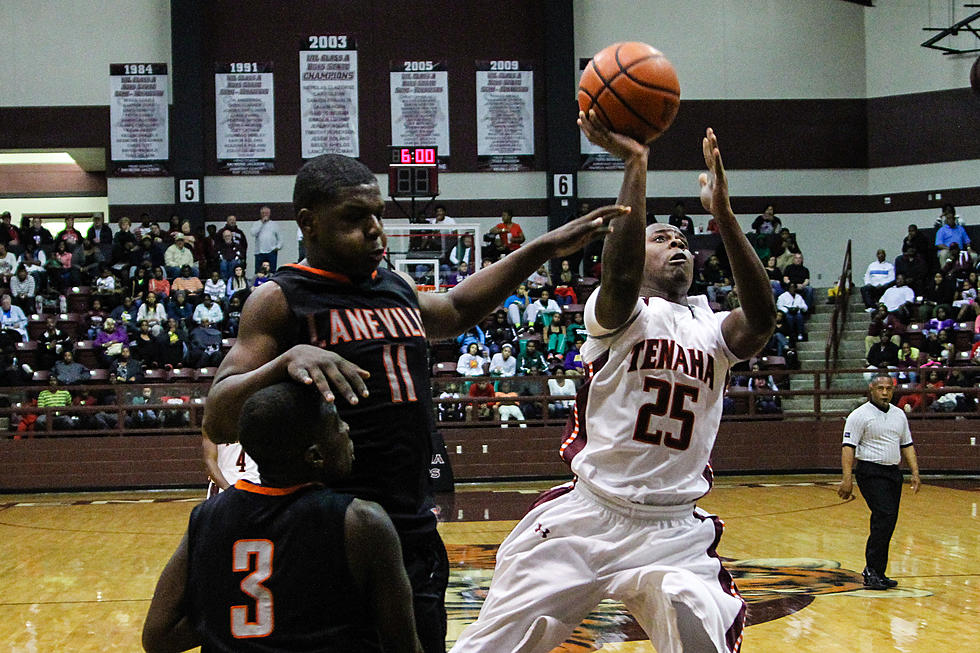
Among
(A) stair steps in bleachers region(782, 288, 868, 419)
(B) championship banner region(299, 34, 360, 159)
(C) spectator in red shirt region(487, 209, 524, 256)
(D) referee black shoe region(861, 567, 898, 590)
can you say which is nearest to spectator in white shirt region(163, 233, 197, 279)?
(B) championship banner region(299, 34, 360, 159)

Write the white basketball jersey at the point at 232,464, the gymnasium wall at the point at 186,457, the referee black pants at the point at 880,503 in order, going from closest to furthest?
the white basketball jersey at the point at 232,464 → the referee black pants at the point at 880,503 → the gymnasium wall at the point at 186,457

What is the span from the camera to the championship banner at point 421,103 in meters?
25.1

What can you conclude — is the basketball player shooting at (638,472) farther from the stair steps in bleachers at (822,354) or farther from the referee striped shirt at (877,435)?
the stair steps in bleachers at (822,354)

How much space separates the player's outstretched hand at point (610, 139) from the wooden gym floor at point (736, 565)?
12.1 feet

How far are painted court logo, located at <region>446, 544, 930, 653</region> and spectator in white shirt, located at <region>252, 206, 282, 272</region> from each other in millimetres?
14192

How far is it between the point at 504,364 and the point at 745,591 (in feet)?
33.3

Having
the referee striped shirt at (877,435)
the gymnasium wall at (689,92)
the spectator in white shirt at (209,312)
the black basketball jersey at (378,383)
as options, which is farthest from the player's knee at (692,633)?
the gymnasium wall at (689,92)

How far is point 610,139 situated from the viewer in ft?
14.0

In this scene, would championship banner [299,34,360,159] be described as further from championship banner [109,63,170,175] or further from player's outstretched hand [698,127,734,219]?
player's outstretched hand [698,127,734,219]

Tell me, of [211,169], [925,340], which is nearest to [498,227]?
[211,169]

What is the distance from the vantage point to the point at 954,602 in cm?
820

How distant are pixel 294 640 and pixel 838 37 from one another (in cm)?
2614

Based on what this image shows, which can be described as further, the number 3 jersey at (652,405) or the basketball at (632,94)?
the number 3 jersey at (652,405)

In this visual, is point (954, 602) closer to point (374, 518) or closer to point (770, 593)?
point (770, 593)
